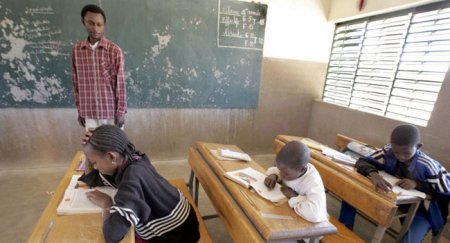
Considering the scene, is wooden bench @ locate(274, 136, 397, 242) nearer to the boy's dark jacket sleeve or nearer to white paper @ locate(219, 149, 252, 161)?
the boy's dark jacket sleeve

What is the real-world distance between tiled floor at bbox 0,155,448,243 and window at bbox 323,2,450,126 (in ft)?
4.87

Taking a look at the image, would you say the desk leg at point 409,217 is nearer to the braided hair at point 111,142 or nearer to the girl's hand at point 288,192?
the girl's hand at point 288,192

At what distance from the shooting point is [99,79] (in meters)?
2.25

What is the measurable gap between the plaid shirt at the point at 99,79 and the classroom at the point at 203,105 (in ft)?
3.07

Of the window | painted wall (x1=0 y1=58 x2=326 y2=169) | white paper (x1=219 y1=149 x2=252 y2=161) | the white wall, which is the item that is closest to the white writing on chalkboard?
the white wall

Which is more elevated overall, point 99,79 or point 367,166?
point 99,79

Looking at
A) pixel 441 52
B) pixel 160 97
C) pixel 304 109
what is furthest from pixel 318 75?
pixel 160 97

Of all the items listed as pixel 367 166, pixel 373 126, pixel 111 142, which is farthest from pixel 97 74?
pixel 373 126

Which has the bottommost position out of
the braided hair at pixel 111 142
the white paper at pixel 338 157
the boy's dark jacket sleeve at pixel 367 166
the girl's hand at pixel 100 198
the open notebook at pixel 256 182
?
the white paper at pixel 338 157

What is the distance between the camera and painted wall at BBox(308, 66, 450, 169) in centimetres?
243

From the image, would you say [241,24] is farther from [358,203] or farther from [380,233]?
[380,233]

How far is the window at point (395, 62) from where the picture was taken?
103 inches

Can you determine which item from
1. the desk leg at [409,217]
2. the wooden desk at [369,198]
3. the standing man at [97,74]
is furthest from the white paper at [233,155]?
the desk leg at [409,217]

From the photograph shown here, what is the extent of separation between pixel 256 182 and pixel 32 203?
2.43 m
